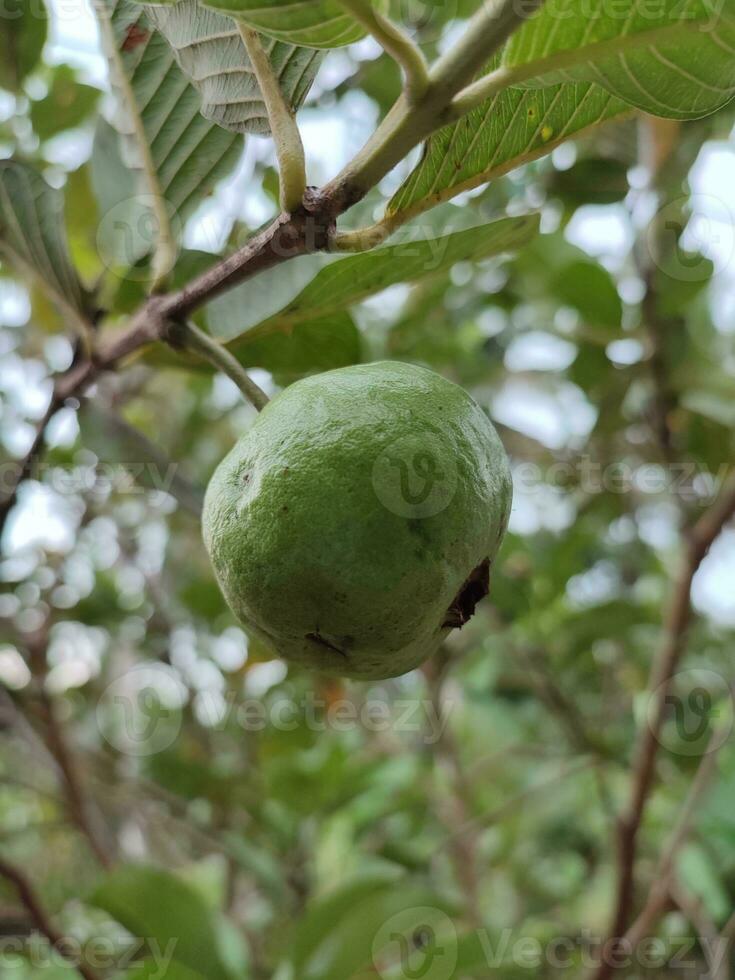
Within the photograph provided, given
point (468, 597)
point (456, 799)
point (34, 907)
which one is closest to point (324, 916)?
point (34, 907)

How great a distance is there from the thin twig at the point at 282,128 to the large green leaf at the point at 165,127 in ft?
0.73

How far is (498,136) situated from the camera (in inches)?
24.7

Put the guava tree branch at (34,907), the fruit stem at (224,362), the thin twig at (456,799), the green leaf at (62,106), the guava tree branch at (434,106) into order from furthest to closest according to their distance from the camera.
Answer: the thin twig at (456,799)
the green leaf at (62,106)
the guava tree branch at (34,907)
the fruit stem at (224,362)
the guava tree branch at (434,106)

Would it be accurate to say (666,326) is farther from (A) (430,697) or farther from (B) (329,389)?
(B) (329,389)

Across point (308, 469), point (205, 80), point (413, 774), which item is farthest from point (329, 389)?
point (413, 774)

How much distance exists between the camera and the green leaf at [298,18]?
1.61ft

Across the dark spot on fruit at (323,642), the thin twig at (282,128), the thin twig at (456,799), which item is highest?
the thin twig at (282,128)

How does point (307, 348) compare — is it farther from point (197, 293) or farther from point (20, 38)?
point (20, 38)

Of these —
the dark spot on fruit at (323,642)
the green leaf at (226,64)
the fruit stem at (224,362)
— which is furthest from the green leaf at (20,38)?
the dark spot on fruit at (323,642)

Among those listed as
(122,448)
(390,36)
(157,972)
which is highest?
(390,36)

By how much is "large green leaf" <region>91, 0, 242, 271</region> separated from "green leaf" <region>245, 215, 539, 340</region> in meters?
0.14

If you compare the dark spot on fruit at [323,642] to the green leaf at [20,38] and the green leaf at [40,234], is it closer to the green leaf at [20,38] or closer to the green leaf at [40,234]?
the green leaf at [40,234]

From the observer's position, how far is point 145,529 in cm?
258

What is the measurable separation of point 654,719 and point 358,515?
0.84 metres
